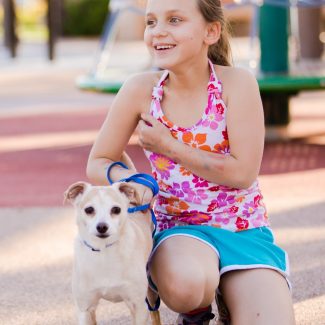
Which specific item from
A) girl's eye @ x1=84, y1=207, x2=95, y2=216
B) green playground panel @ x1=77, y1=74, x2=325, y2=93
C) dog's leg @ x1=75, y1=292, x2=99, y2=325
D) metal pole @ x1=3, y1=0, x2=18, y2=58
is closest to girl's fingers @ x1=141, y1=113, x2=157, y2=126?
girl's eye @ x1=84, y1=207, x2=95, y2=216

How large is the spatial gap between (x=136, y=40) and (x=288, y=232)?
1995cm

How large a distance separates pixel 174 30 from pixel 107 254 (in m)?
0.80

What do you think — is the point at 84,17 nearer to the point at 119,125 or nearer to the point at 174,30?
the point at 119,125

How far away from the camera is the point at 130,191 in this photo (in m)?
2.96

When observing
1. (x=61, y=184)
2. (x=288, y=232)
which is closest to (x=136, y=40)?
(x=61, y=184)

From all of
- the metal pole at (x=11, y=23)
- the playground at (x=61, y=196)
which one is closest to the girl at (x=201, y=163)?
the playground at (x=61, y=196)

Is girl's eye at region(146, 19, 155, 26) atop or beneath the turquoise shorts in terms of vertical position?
atop

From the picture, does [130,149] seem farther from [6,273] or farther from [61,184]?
[6,273]

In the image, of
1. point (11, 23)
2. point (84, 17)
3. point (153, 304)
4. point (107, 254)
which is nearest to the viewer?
point (107, 254)

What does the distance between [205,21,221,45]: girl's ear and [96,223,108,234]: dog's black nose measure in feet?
2.84

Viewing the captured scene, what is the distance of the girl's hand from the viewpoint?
10.4 feet

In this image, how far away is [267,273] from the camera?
317 centimetres

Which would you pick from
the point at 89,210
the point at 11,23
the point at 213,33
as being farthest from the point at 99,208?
the point at 11,23

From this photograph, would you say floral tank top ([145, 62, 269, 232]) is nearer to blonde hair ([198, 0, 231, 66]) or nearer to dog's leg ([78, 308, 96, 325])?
blonde hair ([198, 0, 231, 66])
